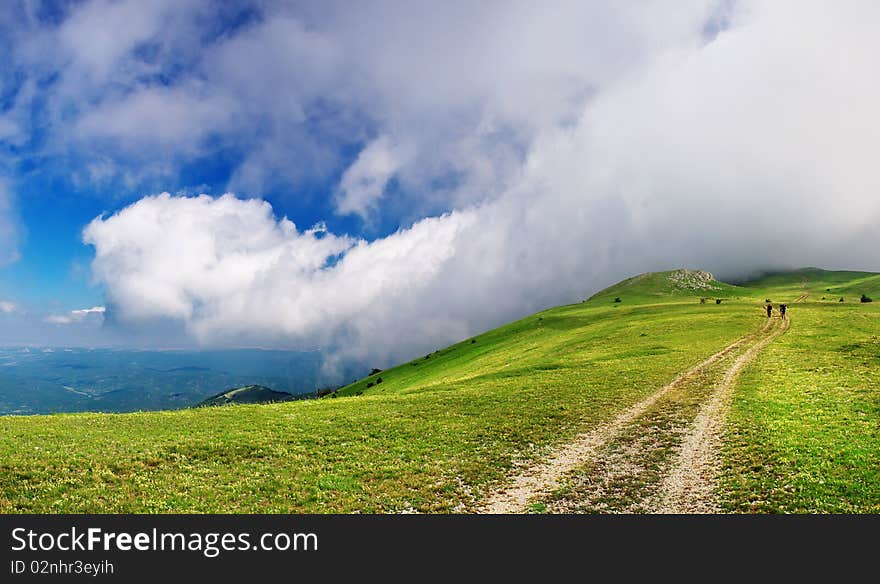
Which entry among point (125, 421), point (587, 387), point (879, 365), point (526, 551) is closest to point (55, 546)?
point (526, 551)

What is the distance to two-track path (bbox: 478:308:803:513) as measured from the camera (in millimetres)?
18375

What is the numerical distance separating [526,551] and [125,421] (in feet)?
111

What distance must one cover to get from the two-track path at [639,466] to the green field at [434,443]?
1.02 metres

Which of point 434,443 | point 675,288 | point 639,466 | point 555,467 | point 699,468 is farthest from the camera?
point 675,288

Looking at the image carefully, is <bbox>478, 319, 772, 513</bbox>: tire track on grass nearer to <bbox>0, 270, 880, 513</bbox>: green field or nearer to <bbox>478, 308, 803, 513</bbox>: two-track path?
<bbox>478, 308, 803, 513</bbox>: two-track path

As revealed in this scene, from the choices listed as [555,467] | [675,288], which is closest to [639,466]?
[555,467]

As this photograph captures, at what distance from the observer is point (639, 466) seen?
2247 centimetres

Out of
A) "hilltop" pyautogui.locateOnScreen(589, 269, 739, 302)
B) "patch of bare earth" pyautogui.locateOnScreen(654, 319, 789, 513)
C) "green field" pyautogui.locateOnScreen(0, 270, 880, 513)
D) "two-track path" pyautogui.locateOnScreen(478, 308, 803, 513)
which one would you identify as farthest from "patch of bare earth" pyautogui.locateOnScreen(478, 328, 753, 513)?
"hilltop" pyautogui.locateOnScreen(589, 269, 739, 302)

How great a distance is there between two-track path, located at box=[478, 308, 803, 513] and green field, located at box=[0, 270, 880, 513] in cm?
102

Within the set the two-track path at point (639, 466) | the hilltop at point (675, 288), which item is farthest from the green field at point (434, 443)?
the hilltop at point (675, 288)

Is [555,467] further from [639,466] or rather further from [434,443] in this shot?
[434,443]

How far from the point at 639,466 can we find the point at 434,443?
460 inches

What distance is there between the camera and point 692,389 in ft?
127

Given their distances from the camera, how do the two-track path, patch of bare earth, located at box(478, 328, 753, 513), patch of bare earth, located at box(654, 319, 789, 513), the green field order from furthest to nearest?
patch of bare earth, located at box(478, 328, 753, 513) → the green field → the two-track path → patch of bare earth, located at box(654, 319, 789, 513)
